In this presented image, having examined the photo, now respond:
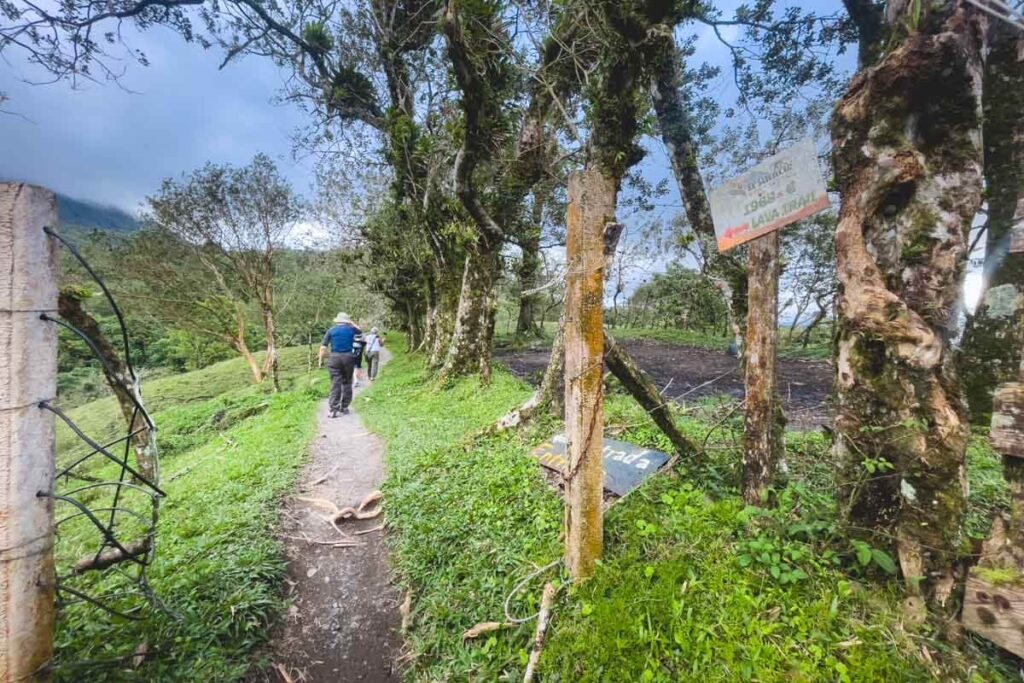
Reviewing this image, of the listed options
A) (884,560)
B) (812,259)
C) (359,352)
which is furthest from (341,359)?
(812,259)

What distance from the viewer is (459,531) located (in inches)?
145

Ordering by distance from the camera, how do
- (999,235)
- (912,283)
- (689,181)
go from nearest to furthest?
(912,283), (999,235), (689,181)

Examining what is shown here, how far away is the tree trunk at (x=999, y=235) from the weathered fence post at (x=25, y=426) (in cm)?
668

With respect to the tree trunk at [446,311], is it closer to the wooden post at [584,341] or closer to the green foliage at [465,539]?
the green foliage at [465,539]

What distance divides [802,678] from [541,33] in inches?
308

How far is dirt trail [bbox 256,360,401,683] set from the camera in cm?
284

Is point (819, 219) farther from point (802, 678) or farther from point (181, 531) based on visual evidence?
point (181, 531)

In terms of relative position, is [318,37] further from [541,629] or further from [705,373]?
[705,373]

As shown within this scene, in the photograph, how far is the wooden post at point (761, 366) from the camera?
2.50 meters

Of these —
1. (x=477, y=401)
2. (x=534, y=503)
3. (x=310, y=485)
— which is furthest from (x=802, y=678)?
(x=477, y=401)

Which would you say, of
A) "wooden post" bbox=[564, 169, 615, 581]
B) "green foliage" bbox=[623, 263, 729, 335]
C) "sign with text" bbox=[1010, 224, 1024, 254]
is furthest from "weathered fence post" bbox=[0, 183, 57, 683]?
"green foliage" bbox=[623, 263, 729, 335]

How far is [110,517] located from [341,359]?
241 inches

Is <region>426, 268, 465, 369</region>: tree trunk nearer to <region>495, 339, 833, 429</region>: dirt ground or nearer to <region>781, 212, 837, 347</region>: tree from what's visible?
<region>495, 339, 833, 429</region>: dirt ground

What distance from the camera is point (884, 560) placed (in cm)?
196
